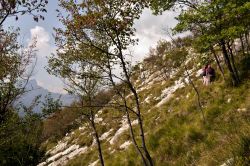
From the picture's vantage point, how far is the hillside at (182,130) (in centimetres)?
1239

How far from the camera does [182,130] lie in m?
20.3

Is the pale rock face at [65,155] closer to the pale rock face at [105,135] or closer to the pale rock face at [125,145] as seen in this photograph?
the pale rock face at [105,135]

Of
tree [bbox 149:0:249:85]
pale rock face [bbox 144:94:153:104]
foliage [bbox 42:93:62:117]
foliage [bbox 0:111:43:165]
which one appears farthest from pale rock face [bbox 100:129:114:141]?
foliage [bbox 42:93:62:117]

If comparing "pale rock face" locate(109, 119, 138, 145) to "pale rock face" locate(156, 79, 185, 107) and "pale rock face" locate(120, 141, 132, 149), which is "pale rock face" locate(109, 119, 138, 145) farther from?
"pale rock face" locate(156, 79, 185, 107)

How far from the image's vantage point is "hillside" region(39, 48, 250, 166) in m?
12.4

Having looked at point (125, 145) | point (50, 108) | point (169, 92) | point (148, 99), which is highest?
point (50, 108)

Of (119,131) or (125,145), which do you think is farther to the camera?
(119,131)

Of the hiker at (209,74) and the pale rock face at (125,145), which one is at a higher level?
the hiker at (209,74)

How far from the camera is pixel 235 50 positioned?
28109mm

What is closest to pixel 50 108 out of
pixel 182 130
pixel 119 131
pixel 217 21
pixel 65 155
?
pixel 182 130

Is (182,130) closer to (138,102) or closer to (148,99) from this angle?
(138,102)

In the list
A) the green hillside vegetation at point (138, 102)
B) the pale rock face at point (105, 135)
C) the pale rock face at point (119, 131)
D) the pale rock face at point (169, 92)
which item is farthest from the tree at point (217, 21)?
the pale rock face at point (105, 135)

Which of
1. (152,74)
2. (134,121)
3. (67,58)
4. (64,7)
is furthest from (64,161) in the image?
(152,74)

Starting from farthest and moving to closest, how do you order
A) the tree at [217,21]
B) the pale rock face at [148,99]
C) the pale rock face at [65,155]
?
the pale rock face at [148,99], the pale rock face at [65,155], the tree at [217,21]
